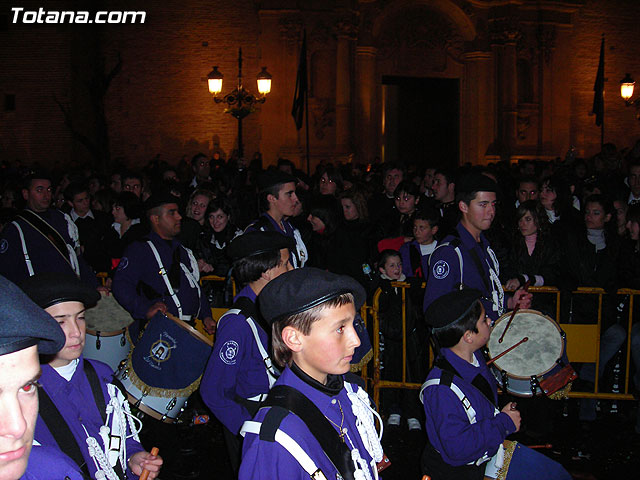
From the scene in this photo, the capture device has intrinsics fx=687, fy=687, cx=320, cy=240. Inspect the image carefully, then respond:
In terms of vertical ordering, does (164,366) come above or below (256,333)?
below

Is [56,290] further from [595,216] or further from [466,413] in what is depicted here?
[595,216]

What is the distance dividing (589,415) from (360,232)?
3.15 meters

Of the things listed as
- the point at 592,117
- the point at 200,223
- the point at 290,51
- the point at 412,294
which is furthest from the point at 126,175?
the point at 592,117

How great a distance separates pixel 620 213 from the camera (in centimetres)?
798

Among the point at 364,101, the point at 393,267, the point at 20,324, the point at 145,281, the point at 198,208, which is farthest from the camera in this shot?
the point at 364,101

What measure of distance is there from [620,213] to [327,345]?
21.3 feet

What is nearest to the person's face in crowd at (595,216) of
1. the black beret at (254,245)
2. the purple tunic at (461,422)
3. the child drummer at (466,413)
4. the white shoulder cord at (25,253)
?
the child drummer at (466,413)

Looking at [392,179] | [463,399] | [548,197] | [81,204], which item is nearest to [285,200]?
[463,399]

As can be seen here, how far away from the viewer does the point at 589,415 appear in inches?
269

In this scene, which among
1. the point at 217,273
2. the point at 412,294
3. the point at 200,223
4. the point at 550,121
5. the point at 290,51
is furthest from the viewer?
the point at 550,121

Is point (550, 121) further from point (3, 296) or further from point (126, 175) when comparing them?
point (3, 296)

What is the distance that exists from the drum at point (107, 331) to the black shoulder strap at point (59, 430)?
10.3ft

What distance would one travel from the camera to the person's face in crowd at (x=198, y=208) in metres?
8.62

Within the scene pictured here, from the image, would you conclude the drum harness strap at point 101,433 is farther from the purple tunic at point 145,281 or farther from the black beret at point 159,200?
the black beret at point 159,200
